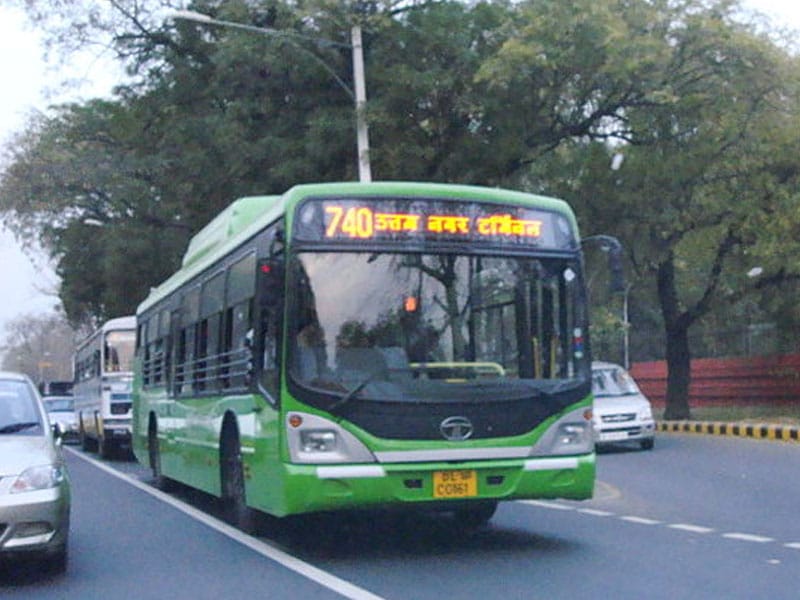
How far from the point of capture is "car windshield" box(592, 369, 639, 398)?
80.8 ft

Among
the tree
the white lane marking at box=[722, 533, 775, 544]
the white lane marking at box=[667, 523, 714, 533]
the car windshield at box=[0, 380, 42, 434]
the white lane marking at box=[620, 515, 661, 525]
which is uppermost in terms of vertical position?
the tree

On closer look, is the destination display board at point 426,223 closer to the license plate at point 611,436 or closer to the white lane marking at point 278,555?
the white lane marking at point 278,555

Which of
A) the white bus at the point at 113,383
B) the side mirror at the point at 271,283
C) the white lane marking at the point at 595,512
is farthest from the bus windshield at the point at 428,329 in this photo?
the white bus at the point at 113,383

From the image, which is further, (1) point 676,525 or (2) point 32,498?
(1) point 676,525

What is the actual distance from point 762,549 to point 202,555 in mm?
4574

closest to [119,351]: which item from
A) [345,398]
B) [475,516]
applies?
[475,516]

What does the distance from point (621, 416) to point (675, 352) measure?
9424mm

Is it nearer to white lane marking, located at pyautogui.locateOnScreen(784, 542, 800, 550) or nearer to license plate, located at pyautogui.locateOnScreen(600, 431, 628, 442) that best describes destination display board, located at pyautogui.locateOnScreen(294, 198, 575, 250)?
white lane marking, located at pyautogui.locateOnScreen(784, 542, 800, 550)

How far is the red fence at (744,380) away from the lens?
35312 mm

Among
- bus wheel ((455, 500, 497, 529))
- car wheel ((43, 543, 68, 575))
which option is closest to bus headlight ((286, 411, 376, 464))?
car wheel ((43, 543, 68, 575))

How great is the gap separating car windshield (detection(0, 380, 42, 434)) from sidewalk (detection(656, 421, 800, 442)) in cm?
1868

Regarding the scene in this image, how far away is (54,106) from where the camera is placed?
40.1 m

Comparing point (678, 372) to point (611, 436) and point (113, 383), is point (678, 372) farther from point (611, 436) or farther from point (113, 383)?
point (113, 383)

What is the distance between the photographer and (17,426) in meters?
10.4
